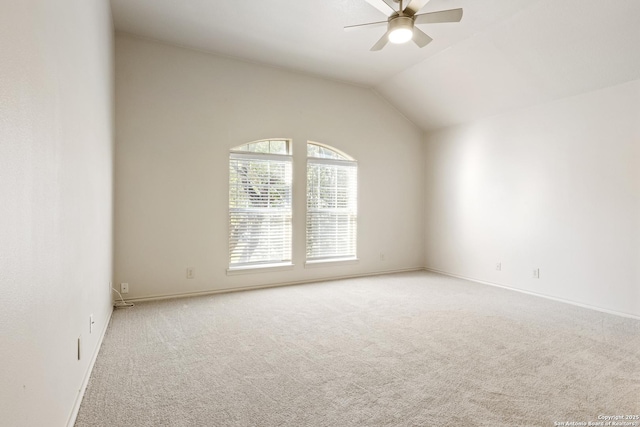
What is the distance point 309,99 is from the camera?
17.1 feet

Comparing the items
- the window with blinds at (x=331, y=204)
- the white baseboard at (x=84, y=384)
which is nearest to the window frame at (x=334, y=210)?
the window with blinds at (x=331, y=204)

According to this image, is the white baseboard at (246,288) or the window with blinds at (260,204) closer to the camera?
the white baseboard at (246,288)

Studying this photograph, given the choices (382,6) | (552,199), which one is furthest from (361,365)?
(552,199)

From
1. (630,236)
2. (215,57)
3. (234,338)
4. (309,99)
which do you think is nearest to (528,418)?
(234,338)

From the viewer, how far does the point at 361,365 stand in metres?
2.51

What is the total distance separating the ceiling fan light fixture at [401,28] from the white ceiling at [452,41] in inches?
22.2

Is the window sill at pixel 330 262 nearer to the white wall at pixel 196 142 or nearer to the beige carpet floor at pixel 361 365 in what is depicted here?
the white wall at pixel 196 142

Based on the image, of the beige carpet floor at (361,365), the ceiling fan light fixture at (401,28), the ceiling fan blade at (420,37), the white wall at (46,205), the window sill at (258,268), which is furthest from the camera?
the window sill at (258,268)

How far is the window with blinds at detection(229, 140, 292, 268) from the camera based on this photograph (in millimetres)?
4699

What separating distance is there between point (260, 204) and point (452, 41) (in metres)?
3.24

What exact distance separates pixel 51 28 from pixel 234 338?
8.13ft

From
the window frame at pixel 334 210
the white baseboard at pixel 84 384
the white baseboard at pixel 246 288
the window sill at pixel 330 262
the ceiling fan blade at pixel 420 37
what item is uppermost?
the ceiling fan blade at pixel 420 37

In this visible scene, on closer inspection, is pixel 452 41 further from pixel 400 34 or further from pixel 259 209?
pixel 259 209

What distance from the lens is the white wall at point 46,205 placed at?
103 centimetres
